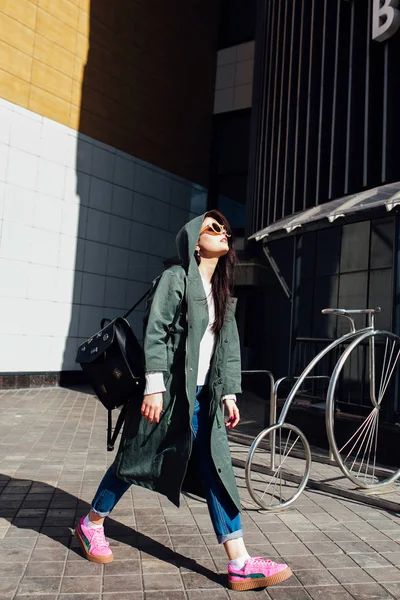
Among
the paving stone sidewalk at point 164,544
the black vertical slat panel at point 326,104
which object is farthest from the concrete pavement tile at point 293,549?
the black vertical slat panel at point 326,104

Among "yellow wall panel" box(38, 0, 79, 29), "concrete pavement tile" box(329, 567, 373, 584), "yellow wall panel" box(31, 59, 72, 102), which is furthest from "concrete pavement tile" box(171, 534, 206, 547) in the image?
A: "yellow wall panel" box(38, 0, 79, 29)

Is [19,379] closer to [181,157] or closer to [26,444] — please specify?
[26,444]

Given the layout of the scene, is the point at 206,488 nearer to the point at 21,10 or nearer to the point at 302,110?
the point at 302,110

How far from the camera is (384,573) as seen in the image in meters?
3.27

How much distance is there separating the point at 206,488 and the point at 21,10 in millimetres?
11858

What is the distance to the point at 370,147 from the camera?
8844 mm

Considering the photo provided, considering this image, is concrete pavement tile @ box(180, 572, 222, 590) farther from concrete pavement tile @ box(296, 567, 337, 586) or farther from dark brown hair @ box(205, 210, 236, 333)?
dark brown hair @ box(205, 210, 236, 333)

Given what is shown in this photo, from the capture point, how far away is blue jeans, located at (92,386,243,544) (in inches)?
120

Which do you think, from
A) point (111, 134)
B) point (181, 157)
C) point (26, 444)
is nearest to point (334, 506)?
point (26, 444)

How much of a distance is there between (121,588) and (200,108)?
15.1 meters

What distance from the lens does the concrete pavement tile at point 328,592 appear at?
290 cm

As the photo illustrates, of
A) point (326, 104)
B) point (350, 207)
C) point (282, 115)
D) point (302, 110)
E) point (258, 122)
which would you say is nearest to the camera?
point (350, 207)

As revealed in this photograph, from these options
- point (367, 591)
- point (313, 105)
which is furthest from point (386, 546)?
point (313, 105)

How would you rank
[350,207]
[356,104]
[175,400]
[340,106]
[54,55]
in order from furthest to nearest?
[54,55], [340,106], [356,104], [350,207], [175,400]
